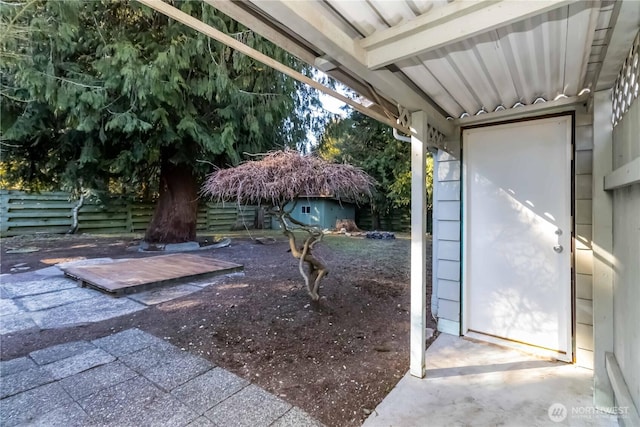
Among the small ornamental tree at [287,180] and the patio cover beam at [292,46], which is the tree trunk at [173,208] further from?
the patio cover beam at [292,46]

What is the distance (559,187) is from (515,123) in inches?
24.4

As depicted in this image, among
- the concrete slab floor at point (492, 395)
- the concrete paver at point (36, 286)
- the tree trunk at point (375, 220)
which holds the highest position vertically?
the tree trunk at point (375, 220)

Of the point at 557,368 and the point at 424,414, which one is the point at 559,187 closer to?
the point at 557,368

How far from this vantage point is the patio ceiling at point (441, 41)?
4.13 feet

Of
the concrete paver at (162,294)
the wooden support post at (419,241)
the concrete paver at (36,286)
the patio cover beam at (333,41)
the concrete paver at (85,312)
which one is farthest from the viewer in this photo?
the concrete paver at (36,286)

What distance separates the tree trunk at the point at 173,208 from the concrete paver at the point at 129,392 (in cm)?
527

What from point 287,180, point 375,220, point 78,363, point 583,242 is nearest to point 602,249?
point 583,242

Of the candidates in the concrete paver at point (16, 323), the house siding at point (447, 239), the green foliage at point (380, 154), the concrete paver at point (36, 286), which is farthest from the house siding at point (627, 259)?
the green foliage at point (380, 154)

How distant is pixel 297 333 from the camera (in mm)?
2906

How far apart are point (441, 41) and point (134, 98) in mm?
5673

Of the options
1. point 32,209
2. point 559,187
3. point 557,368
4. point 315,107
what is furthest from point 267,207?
point 32,209

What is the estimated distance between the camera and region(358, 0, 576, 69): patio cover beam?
1210mm

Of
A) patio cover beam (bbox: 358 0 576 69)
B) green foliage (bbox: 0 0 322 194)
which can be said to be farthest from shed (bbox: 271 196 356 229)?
patio cover beam (bbox: 358 0 576 69)

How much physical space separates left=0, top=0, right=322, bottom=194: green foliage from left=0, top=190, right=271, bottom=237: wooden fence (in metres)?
1.45
